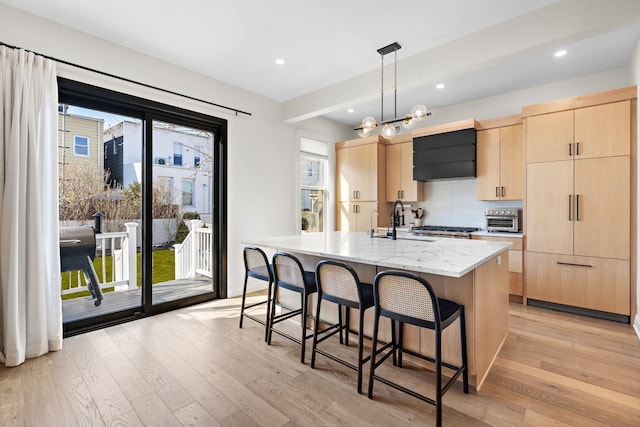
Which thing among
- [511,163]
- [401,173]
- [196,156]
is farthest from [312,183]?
[511,163]

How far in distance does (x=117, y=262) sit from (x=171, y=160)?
54.2 inches

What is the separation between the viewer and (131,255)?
3791 mm

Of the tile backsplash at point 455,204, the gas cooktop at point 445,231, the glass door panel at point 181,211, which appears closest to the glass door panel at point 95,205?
the glass door panel at point 181,211

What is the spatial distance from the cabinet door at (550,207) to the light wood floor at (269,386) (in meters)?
1.08

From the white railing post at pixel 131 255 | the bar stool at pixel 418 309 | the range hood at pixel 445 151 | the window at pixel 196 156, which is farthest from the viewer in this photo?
the range hood at pixel 445 151

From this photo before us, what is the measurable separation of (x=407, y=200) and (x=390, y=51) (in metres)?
2.59

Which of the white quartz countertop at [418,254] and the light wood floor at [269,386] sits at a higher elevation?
the white quartz countertop at [418,254]

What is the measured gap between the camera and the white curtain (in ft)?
7.68

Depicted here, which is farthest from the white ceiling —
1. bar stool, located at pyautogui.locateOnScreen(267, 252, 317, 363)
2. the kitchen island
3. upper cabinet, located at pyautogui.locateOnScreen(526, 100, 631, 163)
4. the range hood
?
bar stool, located at pyautogui.locateOnScreen(267, 252, 317, 363)

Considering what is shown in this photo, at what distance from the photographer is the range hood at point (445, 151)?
14.5 ft

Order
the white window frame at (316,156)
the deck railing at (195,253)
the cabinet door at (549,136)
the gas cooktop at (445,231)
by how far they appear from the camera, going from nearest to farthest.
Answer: the cabinet door at (549,136)
the deck railing at (195,253)
the gas cooktop at (445,231)
the white window frame at (316,156)

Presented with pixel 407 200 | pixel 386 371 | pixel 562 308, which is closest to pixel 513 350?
pixel 386 371

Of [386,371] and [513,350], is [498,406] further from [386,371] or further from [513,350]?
[513,350]

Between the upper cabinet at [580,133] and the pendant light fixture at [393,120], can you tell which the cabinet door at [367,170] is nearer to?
the pendant light fixture at [393,120]
